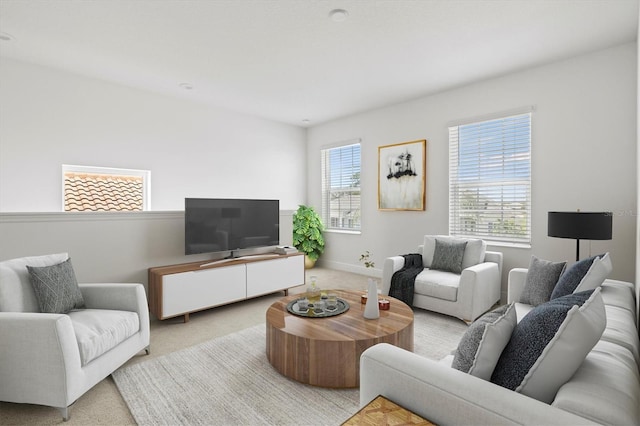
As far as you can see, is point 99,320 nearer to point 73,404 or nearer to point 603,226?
point 73,404

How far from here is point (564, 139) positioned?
145 inches

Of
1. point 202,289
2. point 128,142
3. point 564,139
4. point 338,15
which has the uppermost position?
point 338,15

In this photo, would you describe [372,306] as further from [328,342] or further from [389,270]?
[389,270]

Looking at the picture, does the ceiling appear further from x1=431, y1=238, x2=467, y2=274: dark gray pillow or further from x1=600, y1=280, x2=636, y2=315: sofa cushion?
x1=600, y1=280, x2=636, y2=315: sofa cushion

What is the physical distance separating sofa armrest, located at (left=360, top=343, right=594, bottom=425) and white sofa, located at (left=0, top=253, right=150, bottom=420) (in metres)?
1.71

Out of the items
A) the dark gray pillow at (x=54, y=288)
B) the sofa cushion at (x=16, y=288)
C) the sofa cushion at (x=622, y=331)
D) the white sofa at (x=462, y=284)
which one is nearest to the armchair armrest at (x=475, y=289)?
the white sofa at (x=462, y=284)

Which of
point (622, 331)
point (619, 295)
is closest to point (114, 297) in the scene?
point (622, 331)

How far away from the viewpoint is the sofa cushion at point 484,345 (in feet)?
3.84

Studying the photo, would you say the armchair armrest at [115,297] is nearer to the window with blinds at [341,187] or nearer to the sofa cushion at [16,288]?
the sofa cushion at [16,288]

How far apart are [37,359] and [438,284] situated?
10.9 ft

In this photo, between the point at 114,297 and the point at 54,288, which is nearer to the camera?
the point at 54,288

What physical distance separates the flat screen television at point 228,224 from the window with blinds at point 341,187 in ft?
5.92

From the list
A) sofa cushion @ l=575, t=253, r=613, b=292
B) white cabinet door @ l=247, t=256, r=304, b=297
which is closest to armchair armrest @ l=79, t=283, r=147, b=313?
white cabinet door @ l=247, t=256, r=304, b=297

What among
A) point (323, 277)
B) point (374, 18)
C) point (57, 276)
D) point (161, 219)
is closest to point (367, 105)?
point (374, 18)
